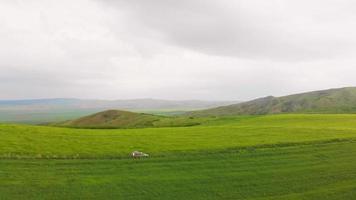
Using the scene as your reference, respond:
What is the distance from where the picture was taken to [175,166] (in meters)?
37.5

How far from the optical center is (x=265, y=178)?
3431cm

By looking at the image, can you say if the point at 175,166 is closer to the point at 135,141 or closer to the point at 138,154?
the point at 138,154

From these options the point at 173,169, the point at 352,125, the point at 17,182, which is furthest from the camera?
the point at 352,125

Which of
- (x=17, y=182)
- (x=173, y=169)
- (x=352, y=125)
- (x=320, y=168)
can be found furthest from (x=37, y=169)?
(x=352, y=125)

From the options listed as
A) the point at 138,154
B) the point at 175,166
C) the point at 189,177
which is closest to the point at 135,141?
the point at 138,154

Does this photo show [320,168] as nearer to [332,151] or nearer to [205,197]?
[332,151]

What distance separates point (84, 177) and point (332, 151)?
90.0ft

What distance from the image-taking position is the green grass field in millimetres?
29797

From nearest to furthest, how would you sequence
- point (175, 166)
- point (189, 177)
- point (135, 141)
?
point (189, 177) < point (175, 166) < point (135, 141)

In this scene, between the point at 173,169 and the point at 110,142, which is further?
the point at 110,142

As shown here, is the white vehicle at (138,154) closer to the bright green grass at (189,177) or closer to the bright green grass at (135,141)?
the bright green grass at (135,141)

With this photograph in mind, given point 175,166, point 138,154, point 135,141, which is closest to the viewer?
point 175,166

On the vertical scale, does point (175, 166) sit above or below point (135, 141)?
below

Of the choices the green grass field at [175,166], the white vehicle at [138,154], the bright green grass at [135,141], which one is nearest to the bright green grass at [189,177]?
the green grass field at [175,166]
